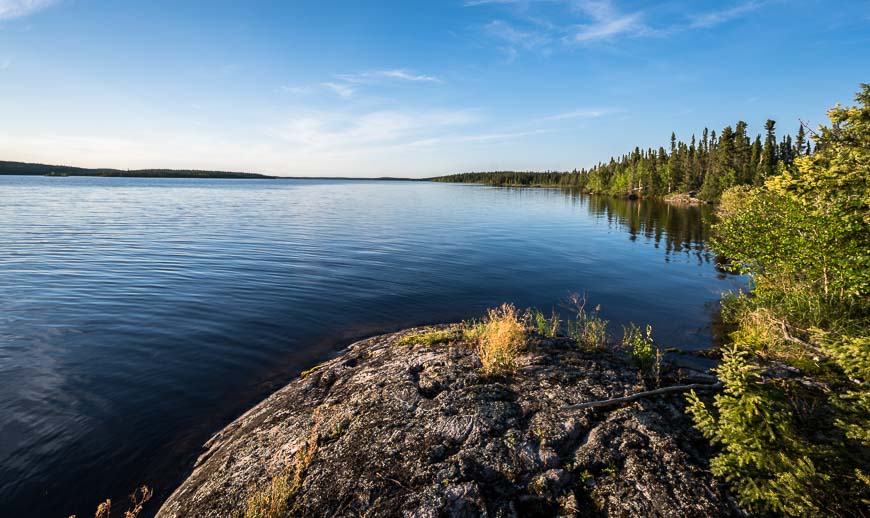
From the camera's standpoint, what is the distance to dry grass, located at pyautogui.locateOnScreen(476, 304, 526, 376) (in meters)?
8.37

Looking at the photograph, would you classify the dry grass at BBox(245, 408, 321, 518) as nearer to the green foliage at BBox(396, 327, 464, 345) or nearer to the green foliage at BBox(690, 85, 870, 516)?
the green foliage at BBox(396, 327, 464, 345)

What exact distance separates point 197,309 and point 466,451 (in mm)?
14500

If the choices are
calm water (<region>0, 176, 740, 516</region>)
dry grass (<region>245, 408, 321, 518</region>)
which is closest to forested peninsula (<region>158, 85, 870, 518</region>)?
dry grass (<region>245, 408, 321, 518</region>)

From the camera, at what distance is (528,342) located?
9891mm

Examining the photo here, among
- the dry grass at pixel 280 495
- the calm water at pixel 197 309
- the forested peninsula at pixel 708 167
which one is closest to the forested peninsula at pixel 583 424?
the dry grass at pixel 280 495

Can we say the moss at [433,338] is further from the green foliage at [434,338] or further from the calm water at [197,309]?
the calm water at [197,309]

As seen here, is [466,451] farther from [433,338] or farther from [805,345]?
[805,345]

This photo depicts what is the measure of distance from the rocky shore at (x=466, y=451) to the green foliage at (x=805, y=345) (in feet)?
2.80

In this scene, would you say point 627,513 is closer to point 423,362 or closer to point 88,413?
point 423,362

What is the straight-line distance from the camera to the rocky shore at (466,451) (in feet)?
16.9

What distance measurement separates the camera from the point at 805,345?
31.7ft

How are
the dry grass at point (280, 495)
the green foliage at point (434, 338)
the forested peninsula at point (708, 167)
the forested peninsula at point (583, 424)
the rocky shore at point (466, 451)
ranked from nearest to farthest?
the forested peninsula at point (583, 424)
the rocky shore at point (466, 451)
the dry grass at point (280, 495)
the green foliage at point (434, 338)
the forested peninsula at point (708, 167)

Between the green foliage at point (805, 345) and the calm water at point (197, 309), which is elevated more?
the green foliage at point (805, 345)

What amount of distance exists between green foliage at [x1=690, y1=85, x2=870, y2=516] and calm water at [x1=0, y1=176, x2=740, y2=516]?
124 inches
